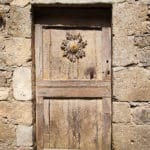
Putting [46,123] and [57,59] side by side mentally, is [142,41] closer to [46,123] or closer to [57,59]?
[57,59]

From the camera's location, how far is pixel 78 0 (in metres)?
3.78

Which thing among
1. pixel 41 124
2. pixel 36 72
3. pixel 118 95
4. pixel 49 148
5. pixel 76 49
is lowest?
pixel 49 148

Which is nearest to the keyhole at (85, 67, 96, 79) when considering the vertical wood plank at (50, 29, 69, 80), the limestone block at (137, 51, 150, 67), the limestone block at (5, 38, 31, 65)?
the vertical wood plank at (50, 29, 69, 80)

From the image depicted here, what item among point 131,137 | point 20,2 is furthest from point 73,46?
point 131,137

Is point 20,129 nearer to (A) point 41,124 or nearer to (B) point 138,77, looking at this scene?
(A) point 41,124

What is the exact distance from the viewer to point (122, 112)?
3.82m

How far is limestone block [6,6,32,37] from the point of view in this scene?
3.85 meters

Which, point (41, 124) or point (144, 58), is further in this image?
point (41, 124)

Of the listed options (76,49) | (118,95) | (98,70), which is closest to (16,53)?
(76,49)

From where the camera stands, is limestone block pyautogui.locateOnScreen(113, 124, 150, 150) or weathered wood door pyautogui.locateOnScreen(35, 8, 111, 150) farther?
weathered wood door pyautogui.locateOnScreen(35, 8, 111, 150)

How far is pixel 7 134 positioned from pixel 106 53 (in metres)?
1.40

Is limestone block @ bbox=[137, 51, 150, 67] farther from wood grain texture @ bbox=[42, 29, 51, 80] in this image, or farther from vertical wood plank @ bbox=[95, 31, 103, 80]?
wood grain texture @ bbox=[42, 29, 51, 80]

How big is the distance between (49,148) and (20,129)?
436 mm

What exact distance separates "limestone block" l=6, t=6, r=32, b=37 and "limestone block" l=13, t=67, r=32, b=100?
15.2 inches
